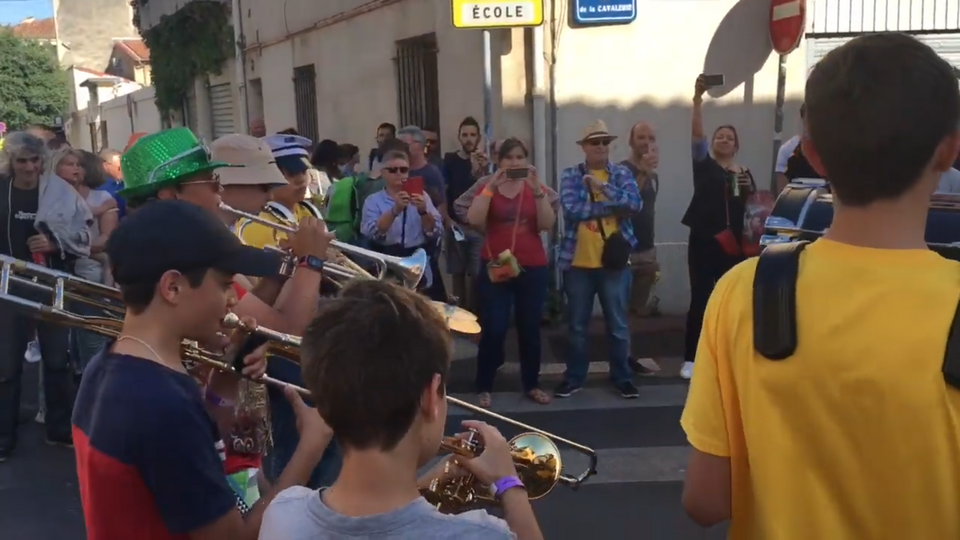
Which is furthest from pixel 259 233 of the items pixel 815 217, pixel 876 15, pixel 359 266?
pixel 876 15

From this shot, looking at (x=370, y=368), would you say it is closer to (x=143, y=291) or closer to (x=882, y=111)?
(x=143, y=291)

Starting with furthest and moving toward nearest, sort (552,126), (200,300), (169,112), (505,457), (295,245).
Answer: (169,112) < (552,126) < (295,245) < (200,300) < (505,457)

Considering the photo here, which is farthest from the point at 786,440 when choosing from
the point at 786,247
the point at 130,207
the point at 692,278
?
the point at 692,278

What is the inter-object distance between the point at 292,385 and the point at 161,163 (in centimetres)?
92

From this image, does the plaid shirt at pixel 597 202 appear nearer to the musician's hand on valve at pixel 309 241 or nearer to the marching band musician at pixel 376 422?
the musician's hand on valve at pixel 309 241

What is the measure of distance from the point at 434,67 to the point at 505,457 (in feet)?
27.9

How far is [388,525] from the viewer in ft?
4.78

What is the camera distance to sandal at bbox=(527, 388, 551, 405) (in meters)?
6.07

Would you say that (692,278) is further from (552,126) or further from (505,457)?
(505,457)

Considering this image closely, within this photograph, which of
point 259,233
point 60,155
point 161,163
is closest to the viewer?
point 161,163

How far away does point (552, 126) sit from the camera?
8.20 meters

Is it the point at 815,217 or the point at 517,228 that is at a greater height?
the point at 815,217

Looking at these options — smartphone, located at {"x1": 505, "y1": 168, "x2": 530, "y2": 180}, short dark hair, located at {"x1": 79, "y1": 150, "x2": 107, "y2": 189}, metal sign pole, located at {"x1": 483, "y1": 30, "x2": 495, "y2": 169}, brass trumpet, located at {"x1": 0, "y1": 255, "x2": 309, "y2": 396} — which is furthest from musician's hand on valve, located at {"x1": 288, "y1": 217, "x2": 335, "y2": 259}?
metal sign pole, located at {"x1": 483, "y1": 30, "x2": 495, "y2": 169}

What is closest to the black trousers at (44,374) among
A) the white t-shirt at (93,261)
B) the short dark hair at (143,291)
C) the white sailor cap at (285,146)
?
the white t-shirt at (93,261)
